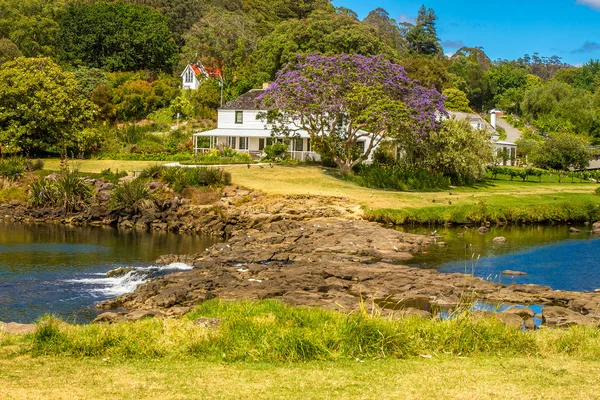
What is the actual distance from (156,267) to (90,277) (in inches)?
109

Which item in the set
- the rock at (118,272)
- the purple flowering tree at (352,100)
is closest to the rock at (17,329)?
the rock at (118,272)

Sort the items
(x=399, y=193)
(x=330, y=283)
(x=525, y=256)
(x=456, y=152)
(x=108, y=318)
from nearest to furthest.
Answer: (x=108, y=318), (x=330, y=283), (x=525, y=256), (x=399, y=193), (x=456, y=152)

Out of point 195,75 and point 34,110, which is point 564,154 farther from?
point 34,110

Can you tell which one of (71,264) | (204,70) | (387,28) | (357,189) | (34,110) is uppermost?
(387,28)

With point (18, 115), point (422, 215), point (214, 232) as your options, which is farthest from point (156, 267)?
point (18, 115)

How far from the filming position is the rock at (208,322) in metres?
14.4

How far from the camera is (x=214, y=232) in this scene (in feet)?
133

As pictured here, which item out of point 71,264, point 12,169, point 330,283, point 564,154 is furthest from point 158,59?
point 330,283

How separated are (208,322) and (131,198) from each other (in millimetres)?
30661

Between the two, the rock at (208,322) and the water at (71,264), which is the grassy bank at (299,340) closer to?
the rock at (208,322)

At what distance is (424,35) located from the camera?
139750 millimetres

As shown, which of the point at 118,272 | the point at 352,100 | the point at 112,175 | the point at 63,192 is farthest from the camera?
the point at 352,100

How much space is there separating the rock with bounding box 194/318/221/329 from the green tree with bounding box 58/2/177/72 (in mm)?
78622

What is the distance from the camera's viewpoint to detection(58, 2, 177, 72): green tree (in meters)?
89.4
